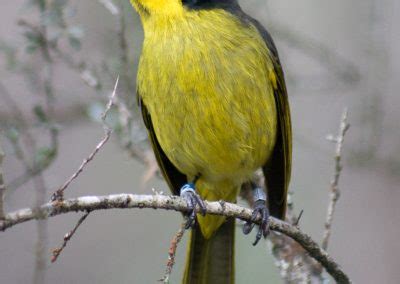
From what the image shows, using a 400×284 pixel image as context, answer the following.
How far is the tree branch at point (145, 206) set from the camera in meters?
2.93

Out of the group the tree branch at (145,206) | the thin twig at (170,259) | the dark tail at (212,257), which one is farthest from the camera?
the dark tail at (212,257)

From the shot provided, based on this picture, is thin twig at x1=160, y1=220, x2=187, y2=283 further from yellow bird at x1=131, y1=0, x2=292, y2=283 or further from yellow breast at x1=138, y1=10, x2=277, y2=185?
yellow breast at x1=138, y1=10, x2=277, y2=185

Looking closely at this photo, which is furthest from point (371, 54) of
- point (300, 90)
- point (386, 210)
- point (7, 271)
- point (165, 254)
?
point (7, 271)

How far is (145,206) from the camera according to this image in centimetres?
347

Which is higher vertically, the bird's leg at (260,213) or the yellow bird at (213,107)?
the yellow bird at (213,107)

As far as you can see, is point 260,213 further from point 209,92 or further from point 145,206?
point 145,206

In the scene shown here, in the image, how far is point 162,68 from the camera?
4.60m

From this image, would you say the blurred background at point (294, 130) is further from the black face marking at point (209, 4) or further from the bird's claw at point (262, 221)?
the bird's claw at point (262, 221)

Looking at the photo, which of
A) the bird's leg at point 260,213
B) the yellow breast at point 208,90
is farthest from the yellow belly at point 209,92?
the bird's leg at point 260,213

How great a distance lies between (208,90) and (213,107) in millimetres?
86

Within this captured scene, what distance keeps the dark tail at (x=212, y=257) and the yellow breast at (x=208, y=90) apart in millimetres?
400

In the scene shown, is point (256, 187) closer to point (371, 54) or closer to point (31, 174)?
point (371, 54)

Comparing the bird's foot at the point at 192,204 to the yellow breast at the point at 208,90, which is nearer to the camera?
the bird's foot at the point at 192,204

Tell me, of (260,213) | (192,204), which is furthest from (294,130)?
(192,204)
